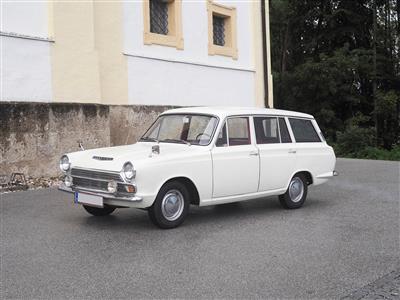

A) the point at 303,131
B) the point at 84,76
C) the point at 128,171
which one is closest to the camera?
the point at 128,171

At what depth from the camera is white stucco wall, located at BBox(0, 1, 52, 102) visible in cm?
1144

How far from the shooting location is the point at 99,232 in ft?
22.5

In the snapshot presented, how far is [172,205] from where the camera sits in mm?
6988

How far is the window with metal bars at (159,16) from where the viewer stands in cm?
1539

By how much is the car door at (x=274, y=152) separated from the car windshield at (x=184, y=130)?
873 millimetres

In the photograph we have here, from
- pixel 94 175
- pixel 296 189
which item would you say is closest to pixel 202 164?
pixel 94 175

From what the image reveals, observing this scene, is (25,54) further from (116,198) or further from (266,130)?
(116,198)

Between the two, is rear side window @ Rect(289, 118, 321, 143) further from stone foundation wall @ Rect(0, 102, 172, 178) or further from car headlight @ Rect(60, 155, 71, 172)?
stone foundation wall @ Rect(0, 102, 172, 178)

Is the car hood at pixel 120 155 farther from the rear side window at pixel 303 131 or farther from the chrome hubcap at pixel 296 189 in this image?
the rear side window at pixel 303 131

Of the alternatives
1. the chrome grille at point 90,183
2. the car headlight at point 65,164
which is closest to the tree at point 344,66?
the car headlight at point 65,164

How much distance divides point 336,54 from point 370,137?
18.4 ft

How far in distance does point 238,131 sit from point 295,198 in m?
1.60

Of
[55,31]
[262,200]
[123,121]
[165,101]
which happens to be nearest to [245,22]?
[165,101]

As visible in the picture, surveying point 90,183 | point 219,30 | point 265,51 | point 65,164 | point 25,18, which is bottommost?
point 90,183
